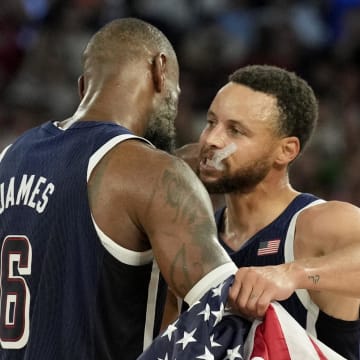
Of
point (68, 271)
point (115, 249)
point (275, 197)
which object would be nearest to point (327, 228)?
point (275, 197)

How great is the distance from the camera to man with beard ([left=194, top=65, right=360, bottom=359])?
3.48 metres

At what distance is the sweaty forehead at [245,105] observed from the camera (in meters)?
3.82

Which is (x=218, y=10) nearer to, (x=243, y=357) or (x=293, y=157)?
(x=293, y=157)

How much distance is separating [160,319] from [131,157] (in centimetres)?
57

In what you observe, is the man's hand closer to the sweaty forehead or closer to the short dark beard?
the short dark beard

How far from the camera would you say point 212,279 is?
112 inches

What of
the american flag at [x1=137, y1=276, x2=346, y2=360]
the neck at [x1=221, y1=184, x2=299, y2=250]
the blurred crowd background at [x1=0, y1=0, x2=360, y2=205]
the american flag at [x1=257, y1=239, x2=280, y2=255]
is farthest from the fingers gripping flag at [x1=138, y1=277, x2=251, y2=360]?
the blurred crowd background at [x1=0, y1=0, x2=360, y2=205]

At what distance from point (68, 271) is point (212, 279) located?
498 millimetres

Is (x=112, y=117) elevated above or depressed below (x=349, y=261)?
above

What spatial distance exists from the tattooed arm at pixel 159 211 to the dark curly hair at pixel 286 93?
3.25 feet

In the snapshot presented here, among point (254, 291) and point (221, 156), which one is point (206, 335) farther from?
point (221, 156)

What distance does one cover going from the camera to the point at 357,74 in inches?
356

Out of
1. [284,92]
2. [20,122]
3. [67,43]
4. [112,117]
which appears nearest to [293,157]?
[284,92]

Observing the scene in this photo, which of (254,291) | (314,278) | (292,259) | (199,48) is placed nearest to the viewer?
(254,291)
